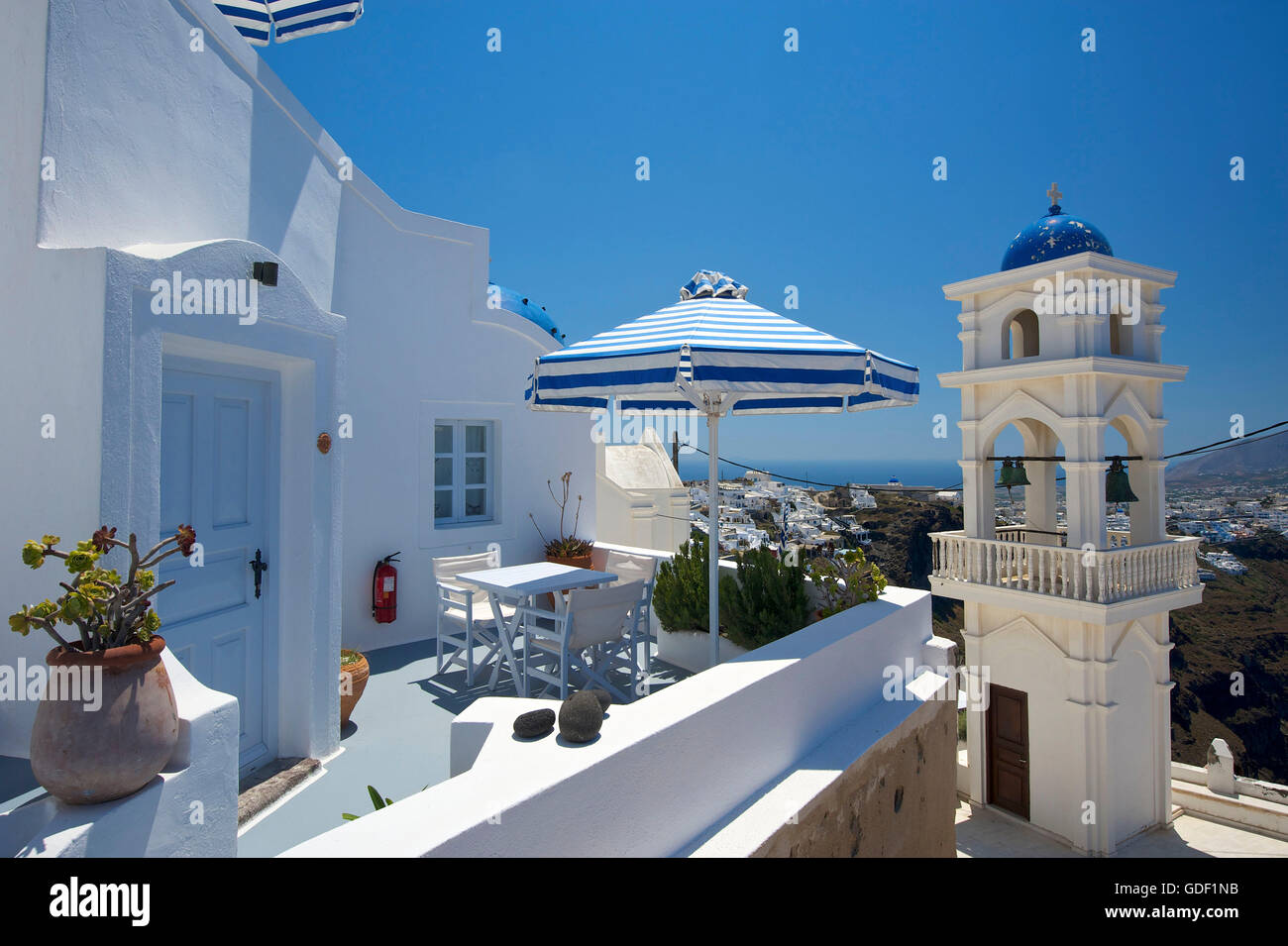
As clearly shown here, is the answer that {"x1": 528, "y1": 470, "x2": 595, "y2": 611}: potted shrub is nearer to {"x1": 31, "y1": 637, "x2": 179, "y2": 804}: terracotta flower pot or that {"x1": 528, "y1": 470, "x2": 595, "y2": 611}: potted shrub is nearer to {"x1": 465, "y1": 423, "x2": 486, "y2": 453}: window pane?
{"x1": 465, "y1": 423, "x2": 486, "y2": 453}: window pane

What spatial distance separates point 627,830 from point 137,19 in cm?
459

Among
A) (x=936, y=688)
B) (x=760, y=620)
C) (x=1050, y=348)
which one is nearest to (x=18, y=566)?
(x=760, y=620)

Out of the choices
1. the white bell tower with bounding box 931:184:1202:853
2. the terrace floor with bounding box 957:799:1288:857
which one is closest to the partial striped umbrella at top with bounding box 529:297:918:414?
the white bell tower with bounding box 931:184:1202:853

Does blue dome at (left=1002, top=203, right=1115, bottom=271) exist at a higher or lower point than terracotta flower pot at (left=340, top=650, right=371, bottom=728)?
higher

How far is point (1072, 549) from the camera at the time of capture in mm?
12211

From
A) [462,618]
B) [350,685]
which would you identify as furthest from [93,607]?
[462,618]

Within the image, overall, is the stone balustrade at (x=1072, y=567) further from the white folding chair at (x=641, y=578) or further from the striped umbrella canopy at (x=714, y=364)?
the striped umbrella canopy at (x=714, y=364)

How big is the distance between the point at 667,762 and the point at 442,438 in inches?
224

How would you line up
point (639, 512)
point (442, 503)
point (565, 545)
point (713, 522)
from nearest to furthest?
point (713, 522) < point (442, 503) < point (565, 545) < point (639, 512)

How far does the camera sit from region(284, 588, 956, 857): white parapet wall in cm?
225

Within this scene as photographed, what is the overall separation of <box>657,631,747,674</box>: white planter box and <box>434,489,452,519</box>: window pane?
2949 mm

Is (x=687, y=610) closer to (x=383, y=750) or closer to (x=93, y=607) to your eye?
(x=383, y=750)

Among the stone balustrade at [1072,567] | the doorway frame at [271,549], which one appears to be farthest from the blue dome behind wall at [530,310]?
the stone balustrade at [1072,567]

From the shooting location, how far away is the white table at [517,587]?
523 centimetres
